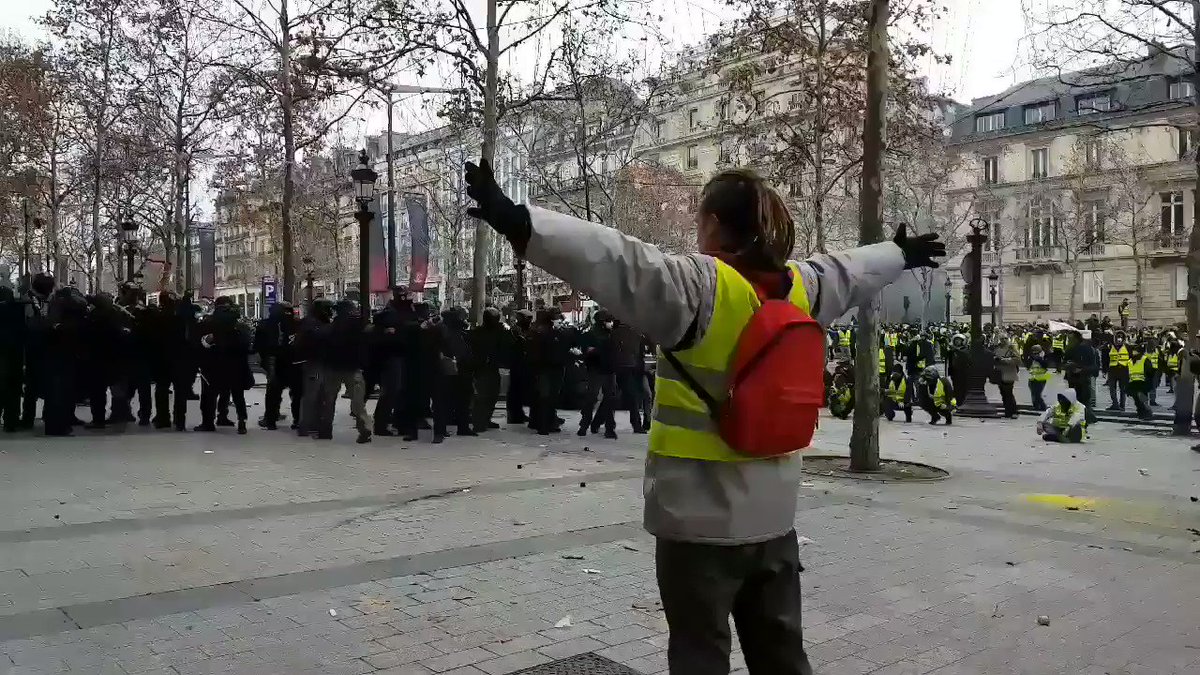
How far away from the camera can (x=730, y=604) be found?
96.9 inches

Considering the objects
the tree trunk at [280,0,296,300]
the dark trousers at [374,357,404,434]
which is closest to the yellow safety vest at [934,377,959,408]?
the dark trousers at [374,357,404,434]

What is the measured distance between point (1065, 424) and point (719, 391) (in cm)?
1260

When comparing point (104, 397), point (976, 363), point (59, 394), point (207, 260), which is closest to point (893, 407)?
point (976, 363)

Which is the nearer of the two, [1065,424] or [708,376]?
[708,376]

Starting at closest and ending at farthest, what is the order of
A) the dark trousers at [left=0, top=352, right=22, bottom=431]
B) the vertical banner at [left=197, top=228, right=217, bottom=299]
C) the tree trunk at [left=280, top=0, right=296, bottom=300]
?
the dark trousers at [left=0, top=352, right=22, bottom=431]
the tree trunk at [left=280, top=0, right=296, bottom=300]
the vertical banner at [left=197, top=228, right=217, bottom=299]

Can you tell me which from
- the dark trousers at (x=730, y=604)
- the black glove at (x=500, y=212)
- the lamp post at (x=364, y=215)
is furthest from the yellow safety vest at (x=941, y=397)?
the black glove at (x=500, y=212)

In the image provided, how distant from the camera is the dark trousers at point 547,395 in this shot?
42.8ft

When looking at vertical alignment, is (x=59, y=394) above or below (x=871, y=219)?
below

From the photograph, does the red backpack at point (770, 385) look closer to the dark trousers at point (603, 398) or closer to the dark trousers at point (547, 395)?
the dark trousers at point (603, 398)

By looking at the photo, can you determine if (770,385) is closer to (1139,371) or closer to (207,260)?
(1139,371)

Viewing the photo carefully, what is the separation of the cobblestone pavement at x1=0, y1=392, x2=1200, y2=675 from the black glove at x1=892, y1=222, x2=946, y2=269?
2036 mm

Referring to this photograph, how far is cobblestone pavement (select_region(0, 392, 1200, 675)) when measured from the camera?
4309mm

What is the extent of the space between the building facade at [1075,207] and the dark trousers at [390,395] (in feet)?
122

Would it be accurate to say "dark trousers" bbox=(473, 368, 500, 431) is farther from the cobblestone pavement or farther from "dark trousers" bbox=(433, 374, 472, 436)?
the cobblestone pavement
